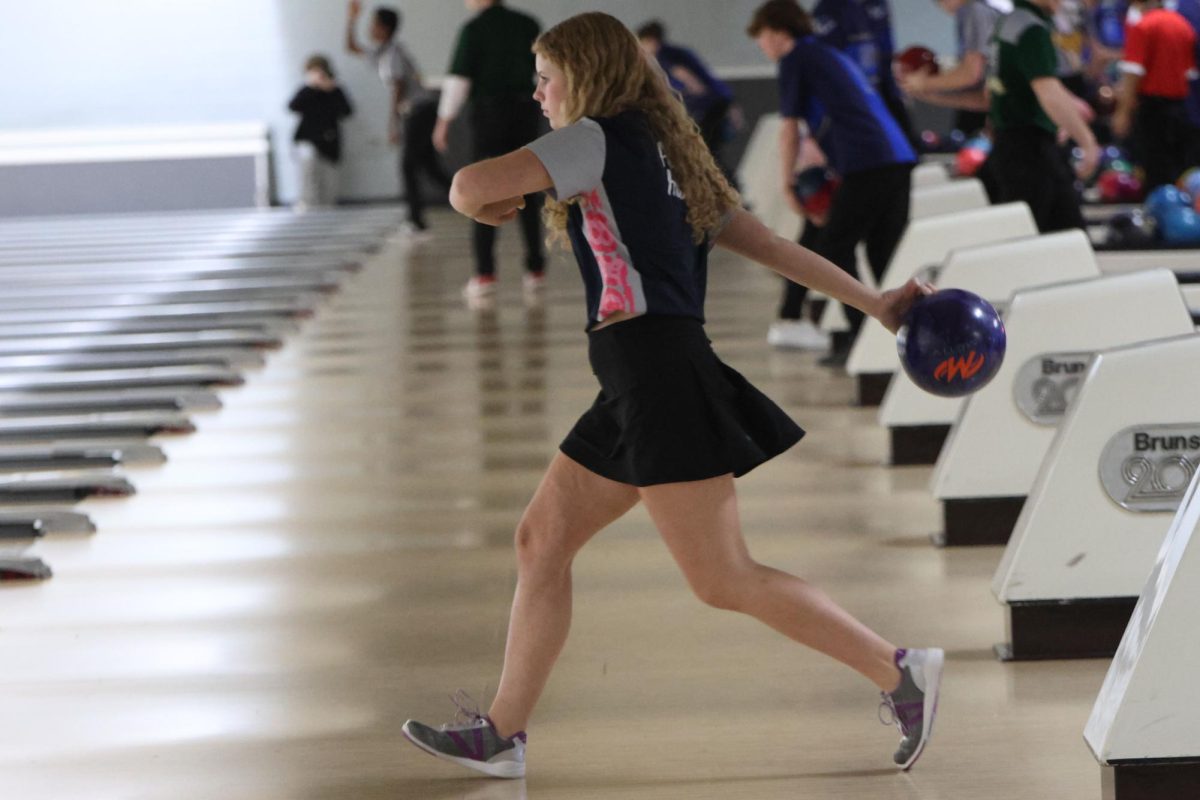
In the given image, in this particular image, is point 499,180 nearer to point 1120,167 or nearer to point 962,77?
point 962,77

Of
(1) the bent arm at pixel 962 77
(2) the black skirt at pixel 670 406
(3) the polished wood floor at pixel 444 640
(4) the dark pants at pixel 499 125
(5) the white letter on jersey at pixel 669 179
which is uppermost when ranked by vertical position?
(1) the bent arm at pixel 962 77

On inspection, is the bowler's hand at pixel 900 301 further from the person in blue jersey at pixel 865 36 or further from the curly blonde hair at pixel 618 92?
the person in blue jersey at pixel 865 36

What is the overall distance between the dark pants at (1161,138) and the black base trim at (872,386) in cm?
411

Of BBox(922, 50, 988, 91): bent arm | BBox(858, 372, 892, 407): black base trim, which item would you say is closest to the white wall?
BBox(922, 50, 988, 91): bent arm

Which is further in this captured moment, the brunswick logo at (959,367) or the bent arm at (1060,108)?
the bent arm at (1060,108)

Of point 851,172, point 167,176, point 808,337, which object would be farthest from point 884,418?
point 167,176

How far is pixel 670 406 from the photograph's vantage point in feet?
7.92

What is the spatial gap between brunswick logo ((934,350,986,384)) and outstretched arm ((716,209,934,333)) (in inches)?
4.6

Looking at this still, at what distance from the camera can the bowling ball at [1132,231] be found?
18.4ft

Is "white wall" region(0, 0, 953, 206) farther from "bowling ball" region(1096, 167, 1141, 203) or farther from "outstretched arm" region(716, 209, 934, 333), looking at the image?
"outstretched arm" region(716, 209, 934, 333)

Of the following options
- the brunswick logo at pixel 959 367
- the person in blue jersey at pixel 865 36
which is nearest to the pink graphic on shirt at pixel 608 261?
the brunswick logo at pixel 959 367

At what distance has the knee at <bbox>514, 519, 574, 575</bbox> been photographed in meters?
2.58

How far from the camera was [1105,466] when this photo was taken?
2955 millimetres

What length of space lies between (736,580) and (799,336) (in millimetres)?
4451
